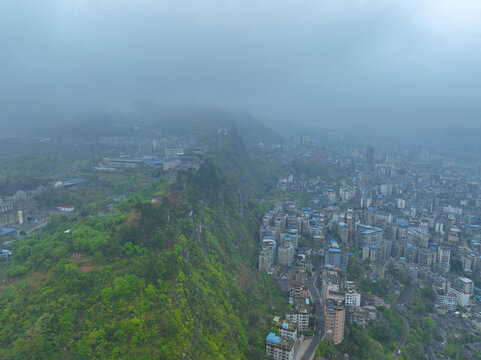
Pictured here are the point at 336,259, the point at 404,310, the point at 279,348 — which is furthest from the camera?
the point at 336,259

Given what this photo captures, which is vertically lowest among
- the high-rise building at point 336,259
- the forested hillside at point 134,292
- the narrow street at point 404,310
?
the narrow street at point 404,310

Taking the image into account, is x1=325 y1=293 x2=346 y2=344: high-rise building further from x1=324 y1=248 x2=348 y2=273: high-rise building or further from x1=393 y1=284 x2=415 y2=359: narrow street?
x1=324 y1=248 x2=348 y2=273: high-rise building

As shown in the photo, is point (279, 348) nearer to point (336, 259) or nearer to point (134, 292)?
point (134, 292)

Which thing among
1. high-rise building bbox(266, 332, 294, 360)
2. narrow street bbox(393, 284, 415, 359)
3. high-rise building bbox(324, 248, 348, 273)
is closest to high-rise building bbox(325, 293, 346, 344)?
high-rise building bbox(266, 332, 294, 360)

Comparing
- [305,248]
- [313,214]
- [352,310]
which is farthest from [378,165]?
[352,310]

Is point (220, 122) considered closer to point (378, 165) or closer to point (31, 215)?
point (378, 165)

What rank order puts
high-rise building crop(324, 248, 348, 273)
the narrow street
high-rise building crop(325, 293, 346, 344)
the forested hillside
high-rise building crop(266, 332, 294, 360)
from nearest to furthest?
the forested hillside
high-rise building crop(266, 332, 294, 360)
high-rise building crop(325, 293, 346, 344)
the narrow street
high-rise building crop(324, 248, 348, 273)

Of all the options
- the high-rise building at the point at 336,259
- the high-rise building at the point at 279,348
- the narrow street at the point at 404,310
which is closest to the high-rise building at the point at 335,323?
the high-rise building at the point at 279,348

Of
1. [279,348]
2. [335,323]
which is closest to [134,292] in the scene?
[279,348]

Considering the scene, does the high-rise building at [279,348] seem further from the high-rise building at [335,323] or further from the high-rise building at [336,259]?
the high-rise building at [336,259]
